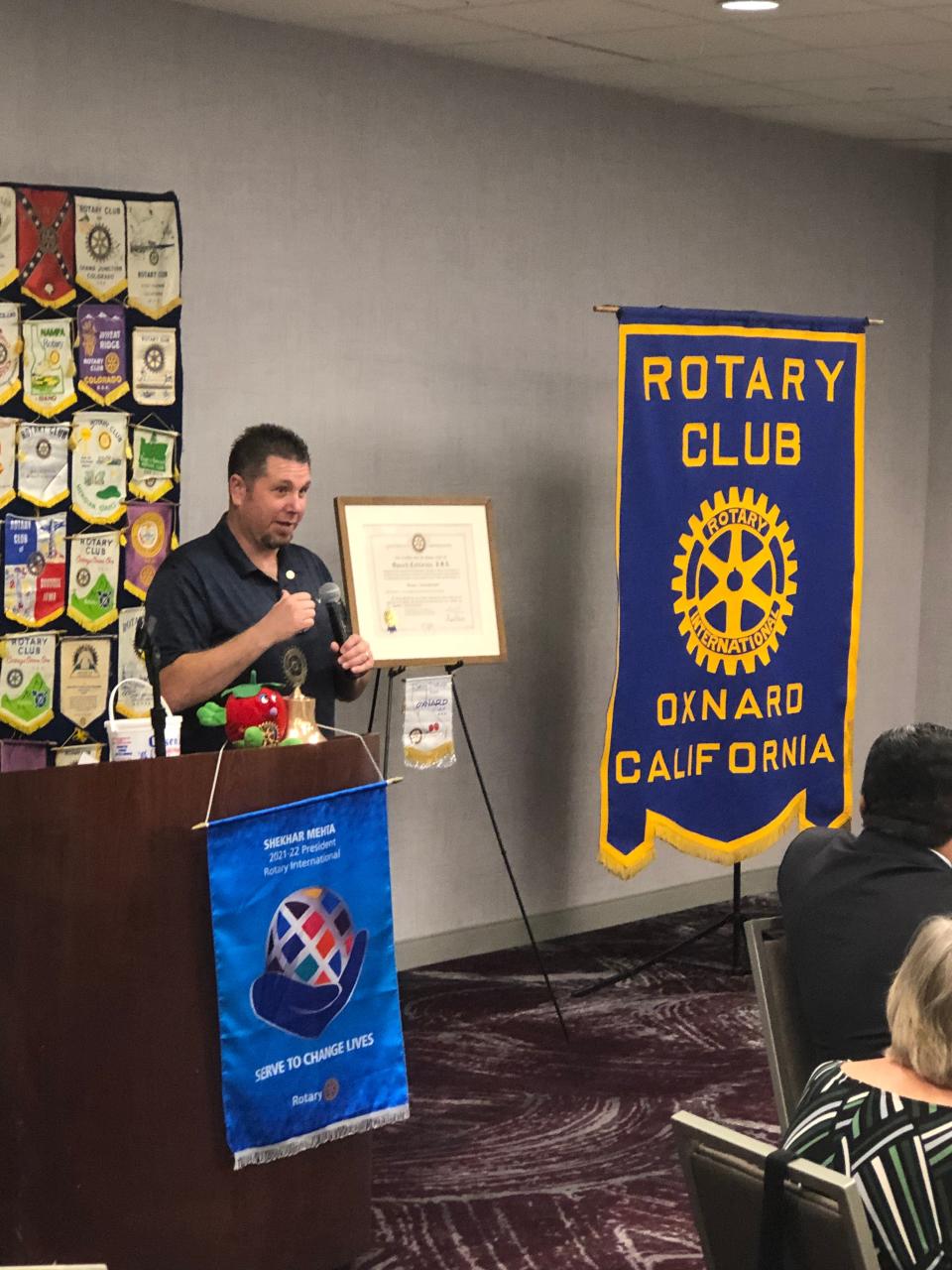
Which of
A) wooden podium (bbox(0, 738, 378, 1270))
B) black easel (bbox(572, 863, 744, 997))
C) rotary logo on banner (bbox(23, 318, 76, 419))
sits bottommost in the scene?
black easel (bbox(572, 863, 744, 997))

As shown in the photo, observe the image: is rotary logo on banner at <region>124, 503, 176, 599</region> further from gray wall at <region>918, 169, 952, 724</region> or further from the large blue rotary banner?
gray wall at <region>918, 169, 952, 724</region>

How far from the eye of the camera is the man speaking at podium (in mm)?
3986

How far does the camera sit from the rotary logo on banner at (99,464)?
15.8 ft

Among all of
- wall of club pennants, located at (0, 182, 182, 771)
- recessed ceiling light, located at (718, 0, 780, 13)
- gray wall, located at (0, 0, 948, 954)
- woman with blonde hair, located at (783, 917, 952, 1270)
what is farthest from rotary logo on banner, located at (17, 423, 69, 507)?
woman with blonde hair, located at (783, 917, 952, 1270)

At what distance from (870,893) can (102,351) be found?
114 inches

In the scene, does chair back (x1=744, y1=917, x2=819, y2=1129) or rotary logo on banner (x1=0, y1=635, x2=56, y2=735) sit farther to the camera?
rotary logo on banner (x1=0, y1=635, x2=56, y2=735)

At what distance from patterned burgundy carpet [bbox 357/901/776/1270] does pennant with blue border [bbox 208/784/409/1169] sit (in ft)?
1.73

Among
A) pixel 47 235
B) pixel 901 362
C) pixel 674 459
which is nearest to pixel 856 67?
pixel 674 459

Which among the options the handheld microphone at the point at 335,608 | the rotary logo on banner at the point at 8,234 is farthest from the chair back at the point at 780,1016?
the rotary logo on banner at the point at 8,234

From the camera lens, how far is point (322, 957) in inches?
127

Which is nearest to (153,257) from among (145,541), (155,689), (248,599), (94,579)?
(145,541)

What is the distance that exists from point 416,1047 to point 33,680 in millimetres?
1508

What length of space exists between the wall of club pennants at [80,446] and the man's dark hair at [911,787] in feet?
8.25

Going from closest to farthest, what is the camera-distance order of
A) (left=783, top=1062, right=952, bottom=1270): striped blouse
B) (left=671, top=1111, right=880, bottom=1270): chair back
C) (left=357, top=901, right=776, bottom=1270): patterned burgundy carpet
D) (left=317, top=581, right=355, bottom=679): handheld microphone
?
(left=671, top=1111, right=880, bottom=1270): chair back → (left=783, top=1062, right=952, bottom=1270): striped blouse → (left=357, top=901, right=776, bottom=1270): patterned burgundy carpet → (left=317, top=581, right=355, bottom=679): handheld microphone
